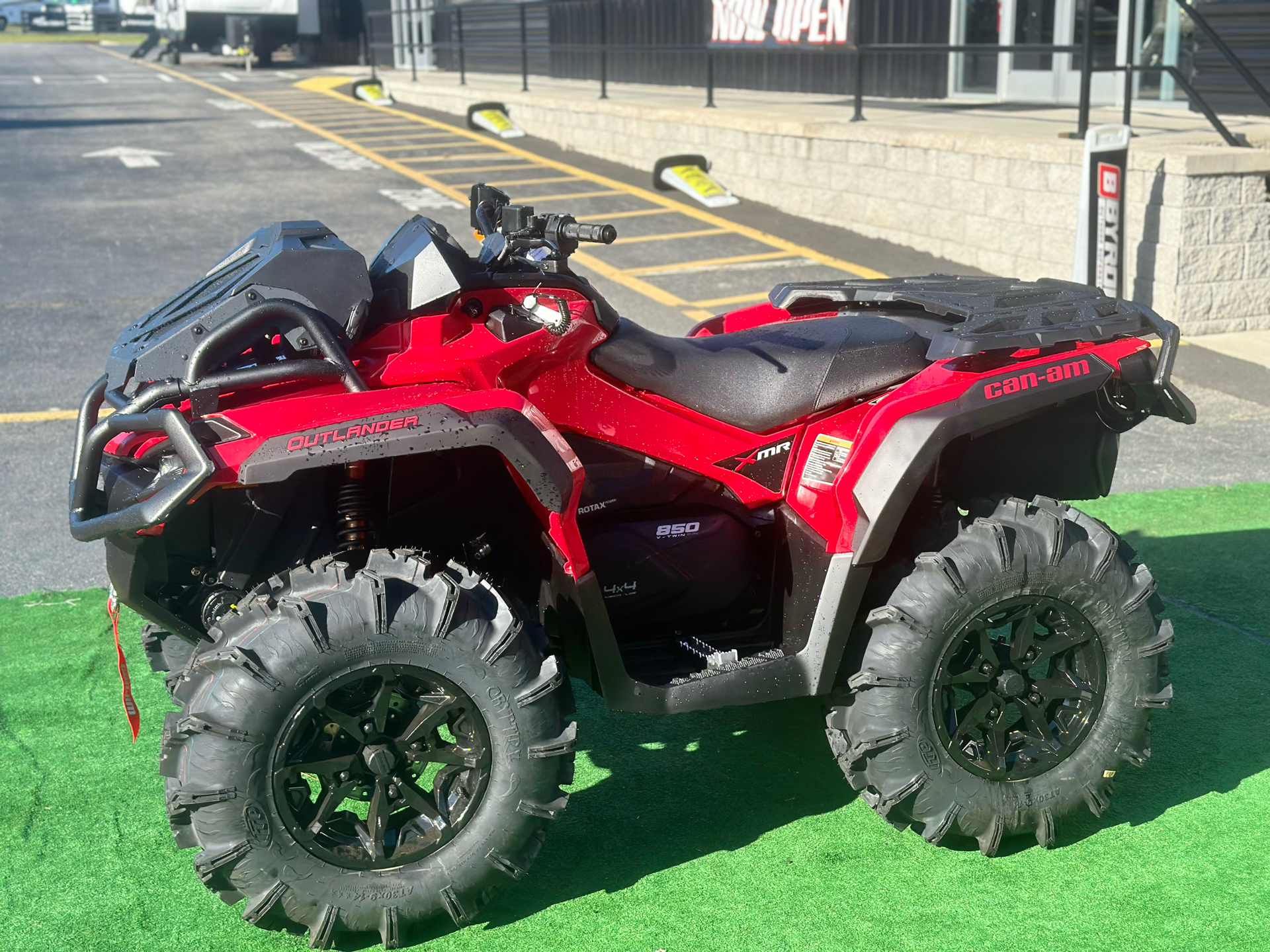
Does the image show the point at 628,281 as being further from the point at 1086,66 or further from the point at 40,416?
the point at 40,416

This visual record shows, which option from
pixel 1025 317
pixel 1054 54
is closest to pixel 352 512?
pixel 1025 317

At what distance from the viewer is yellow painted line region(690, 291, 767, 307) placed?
9.90 metres

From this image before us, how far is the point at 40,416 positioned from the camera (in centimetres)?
745

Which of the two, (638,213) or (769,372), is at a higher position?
(769,372)

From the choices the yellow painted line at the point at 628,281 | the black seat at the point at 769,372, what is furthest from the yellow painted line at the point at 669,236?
the black seat at the point at 769,372

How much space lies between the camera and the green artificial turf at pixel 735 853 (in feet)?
9.85

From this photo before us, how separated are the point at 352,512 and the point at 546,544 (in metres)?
0.48

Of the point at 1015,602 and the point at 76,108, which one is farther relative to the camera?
the point at 76,108

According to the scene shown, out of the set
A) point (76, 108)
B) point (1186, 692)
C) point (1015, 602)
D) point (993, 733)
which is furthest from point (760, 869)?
point (76, 108)

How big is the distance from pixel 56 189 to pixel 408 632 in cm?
1330

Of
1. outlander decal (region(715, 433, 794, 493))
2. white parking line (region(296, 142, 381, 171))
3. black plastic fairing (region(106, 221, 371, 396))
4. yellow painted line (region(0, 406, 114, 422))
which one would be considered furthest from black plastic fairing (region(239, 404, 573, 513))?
white parking line (region(296, 142, 381, 171))

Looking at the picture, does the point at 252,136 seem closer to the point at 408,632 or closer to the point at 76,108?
the point at 76,108

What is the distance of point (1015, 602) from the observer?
10.7ft

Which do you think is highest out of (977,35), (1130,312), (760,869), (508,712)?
(977,35)
